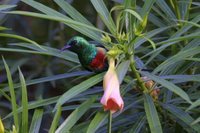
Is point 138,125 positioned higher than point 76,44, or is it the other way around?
point 76,44

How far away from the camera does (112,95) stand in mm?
985

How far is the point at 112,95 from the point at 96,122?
6cm

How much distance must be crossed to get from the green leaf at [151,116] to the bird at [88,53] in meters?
0.10

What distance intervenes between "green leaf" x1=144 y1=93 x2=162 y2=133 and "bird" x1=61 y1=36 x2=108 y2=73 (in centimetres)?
10

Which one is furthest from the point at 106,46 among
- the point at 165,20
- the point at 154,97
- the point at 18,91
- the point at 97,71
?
the point at 18,91

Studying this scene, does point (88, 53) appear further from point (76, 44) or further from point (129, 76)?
point (129, 76)

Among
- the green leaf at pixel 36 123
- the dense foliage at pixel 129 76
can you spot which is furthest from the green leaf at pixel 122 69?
the green leaf at pixel 36 123

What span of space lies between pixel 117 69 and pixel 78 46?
113 millimetres

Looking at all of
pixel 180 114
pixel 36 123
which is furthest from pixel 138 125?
pixel 36 123

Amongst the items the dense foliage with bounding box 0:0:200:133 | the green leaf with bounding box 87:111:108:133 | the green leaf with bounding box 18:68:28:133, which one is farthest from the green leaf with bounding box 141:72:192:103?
the green leaf with bounding box 18:68:28:133

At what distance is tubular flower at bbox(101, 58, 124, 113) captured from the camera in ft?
3.22

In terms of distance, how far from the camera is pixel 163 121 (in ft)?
4.25

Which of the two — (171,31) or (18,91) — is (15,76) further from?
(171,31)

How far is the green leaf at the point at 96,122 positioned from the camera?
3.25ft
